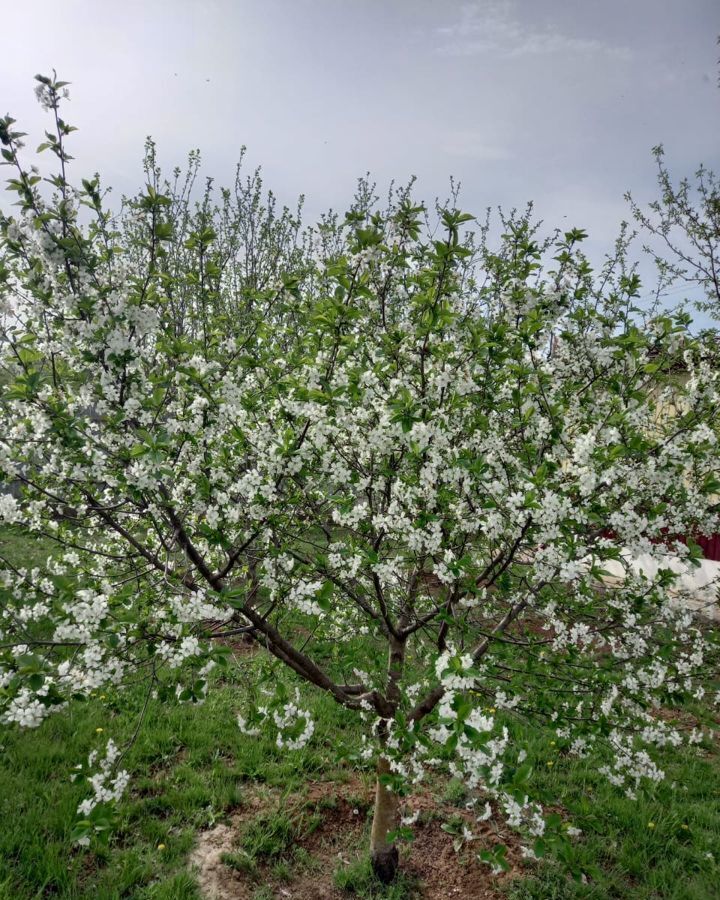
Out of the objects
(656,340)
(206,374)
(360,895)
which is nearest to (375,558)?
(206,374)

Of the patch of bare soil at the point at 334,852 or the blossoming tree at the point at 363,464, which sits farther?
the patch of bare soil at the point at 334,852

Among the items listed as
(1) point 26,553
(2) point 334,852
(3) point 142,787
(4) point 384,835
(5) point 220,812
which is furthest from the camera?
(1) point 26,553

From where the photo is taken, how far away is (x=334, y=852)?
13.6 feet

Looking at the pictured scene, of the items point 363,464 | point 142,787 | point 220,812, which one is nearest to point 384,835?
point 220,812

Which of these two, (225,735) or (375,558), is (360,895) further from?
(375,558)

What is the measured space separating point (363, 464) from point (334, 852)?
2.89 meters

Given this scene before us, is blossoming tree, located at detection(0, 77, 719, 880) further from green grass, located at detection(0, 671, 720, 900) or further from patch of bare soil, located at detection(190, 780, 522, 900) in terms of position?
green grass, located at detection(0, 671, 720, 900)

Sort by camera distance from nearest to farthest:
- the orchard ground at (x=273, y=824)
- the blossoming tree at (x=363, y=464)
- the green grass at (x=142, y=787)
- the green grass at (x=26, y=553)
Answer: the blossoming tree at (x=363, y=464), the green grass at (x=142, y=787), the orchard ground at (x=273, y=824), the green grass at (x=26, y=553)

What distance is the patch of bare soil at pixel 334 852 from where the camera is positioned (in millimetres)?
3752

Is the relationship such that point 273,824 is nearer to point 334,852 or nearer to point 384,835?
point 334,852

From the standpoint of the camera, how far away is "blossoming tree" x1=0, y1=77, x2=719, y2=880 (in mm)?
2762

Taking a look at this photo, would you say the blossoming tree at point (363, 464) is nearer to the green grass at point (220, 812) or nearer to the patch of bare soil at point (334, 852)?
the patch of bare soil at point (334, 852)

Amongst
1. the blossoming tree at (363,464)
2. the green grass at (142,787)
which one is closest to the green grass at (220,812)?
the green grass at (142,787)

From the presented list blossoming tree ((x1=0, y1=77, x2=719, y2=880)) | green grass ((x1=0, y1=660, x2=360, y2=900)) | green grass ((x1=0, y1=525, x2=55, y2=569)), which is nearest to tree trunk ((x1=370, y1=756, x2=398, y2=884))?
blossoming tree ((x1=0, y1=77, x2=719, y2=880))
